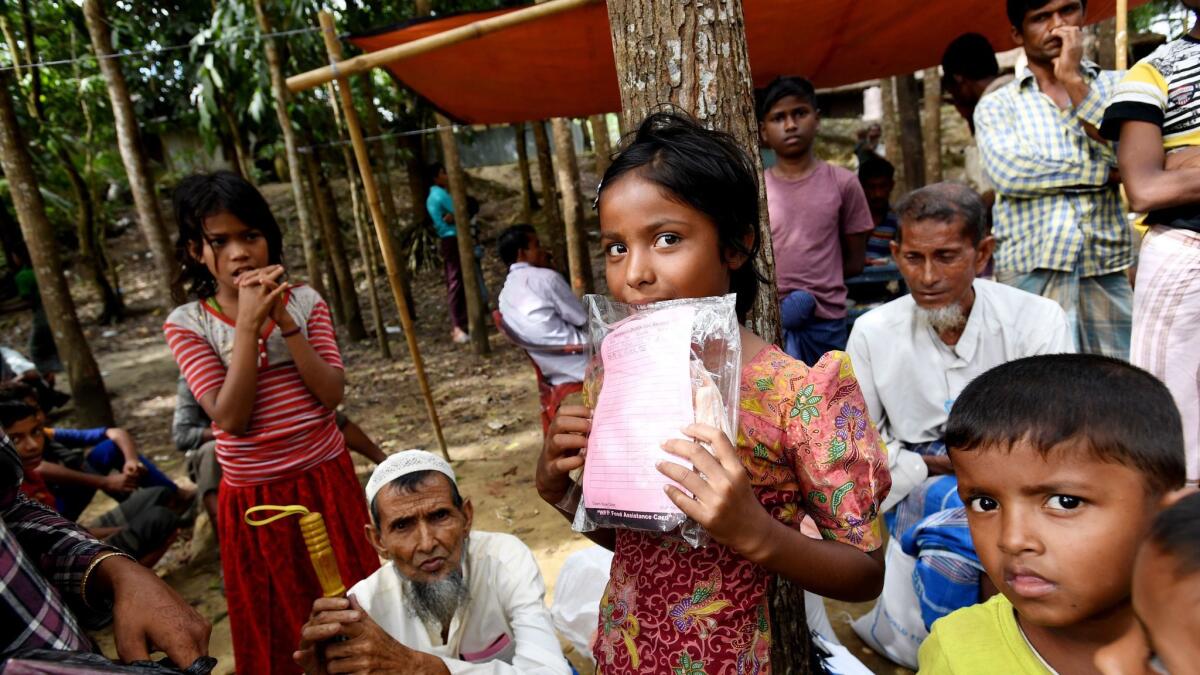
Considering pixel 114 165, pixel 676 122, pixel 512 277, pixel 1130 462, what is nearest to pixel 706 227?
pixel 676 122

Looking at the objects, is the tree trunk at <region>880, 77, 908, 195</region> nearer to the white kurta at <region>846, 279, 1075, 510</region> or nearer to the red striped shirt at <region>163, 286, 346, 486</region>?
the white kurta at <region>846, 279, 1075, 510</region>

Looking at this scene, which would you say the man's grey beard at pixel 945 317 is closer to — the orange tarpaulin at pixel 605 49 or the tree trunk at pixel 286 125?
the orange tarpaulin at pixel 605 49

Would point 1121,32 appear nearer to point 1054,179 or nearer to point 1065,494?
point 1054,179

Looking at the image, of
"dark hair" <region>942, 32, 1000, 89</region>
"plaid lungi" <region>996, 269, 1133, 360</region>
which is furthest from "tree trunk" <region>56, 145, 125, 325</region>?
"plaid lungi" <region>996, 269, 1133, 360</region>

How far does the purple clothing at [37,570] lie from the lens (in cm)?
102

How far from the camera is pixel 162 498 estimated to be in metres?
4.19

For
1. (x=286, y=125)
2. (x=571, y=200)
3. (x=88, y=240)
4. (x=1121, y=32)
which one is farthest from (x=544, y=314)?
(x=88, y=240)

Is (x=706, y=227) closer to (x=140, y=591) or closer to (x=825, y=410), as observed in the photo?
(x=825, y=410)

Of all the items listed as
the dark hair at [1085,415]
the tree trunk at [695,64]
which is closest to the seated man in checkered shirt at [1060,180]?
the tree trunk at [695,64]

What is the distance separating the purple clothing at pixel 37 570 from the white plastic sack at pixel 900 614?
Result: 96.1 inches

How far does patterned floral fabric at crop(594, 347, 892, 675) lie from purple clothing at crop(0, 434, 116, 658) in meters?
0.95

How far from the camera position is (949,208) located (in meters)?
2.38

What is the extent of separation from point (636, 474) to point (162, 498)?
4.29 meters

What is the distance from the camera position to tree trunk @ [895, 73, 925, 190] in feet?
25.5
